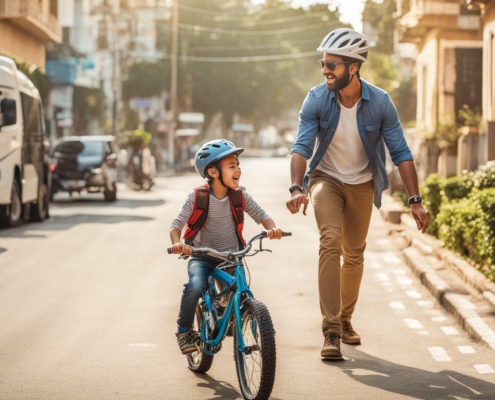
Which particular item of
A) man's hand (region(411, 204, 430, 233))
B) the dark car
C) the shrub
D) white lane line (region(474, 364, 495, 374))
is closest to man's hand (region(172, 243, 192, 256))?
man's hand (region(411, 204, 430, 233))

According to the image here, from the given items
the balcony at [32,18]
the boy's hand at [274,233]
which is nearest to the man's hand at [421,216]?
the boy's hand at [274,233]

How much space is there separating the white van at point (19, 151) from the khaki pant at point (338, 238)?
12.2 m

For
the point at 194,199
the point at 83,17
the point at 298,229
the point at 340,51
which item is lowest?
the point at 298,229

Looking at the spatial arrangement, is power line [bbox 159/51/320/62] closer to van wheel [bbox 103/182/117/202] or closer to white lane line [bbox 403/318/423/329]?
van wheel [bbox 103/182/117/202]

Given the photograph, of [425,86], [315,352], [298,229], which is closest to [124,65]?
[425,86]

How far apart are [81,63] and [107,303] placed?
5036 centimetres

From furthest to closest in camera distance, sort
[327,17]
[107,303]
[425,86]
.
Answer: [327,17] < [425,86] < [107,303]

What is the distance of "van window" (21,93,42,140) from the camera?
21.8 meters

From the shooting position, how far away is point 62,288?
12328mm

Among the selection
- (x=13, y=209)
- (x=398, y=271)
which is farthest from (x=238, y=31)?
(x=398, y=271)

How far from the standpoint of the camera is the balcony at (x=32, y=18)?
3594 centimetres

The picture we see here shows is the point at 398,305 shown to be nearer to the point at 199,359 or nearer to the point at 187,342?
the point at 199,359

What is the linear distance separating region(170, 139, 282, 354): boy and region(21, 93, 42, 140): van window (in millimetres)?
14747

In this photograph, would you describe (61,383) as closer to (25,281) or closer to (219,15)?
(25,281)
